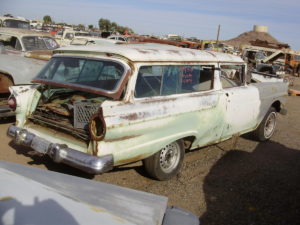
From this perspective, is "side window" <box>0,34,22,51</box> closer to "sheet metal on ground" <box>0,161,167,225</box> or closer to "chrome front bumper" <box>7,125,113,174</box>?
"chrome front bumper" <box>7,125,113,174</box>

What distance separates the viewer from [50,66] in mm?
4504

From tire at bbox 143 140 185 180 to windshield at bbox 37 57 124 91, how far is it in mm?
1075

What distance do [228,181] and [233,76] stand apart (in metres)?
1.96

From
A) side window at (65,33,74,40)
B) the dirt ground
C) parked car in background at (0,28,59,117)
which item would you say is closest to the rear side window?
the dirt ground

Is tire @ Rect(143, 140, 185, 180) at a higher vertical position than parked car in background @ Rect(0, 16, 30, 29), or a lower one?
lower

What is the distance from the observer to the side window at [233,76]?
210 inches

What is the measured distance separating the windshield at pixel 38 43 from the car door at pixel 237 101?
5.57m

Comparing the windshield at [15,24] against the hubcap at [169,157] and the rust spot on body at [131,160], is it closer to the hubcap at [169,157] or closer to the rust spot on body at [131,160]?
the hubcap at [169,157]

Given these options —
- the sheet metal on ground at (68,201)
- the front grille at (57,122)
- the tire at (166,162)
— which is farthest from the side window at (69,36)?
the sheet metal on ground at (68,201)

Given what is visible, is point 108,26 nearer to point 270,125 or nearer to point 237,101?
point 270,125

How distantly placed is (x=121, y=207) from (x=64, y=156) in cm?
174

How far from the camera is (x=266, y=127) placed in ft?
21.7

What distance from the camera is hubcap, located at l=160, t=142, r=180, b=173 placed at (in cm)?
423

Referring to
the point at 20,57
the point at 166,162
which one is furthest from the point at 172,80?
the point at 20,57
